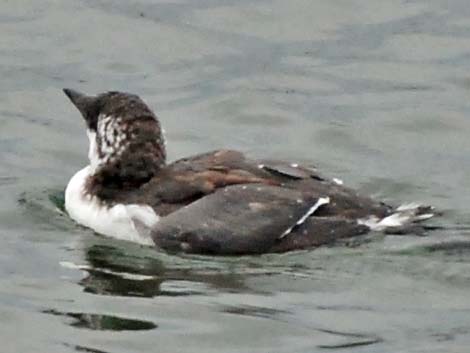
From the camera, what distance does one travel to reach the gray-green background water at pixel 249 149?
12.2m

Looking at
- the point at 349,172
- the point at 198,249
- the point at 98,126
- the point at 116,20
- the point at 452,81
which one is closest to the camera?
the point at 198,249

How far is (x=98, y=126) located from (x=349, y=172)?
2556mm

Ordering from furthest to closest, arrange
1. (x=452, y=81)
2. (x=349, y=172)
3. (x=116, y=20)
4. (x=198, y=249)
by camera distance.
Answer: (x=116, y=20)
(x=452, y=81)
(x=349, y=172)
(x=198, y=249)

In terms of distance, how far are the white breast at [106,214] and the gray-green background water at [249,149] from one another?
0.10 meters

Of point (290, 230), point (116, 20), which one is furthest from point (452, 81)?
point (290, 230)

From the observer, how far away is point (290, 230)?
44.1ft

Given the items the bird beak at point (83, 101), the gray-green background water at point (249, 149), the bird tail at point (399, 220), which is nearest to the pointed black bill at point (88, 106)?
the bird beak at point (83, 101)

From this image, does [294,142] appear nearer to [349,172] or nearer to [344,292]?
[349,172]

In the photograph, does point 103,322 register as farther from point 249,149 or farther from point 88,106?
point 249,149

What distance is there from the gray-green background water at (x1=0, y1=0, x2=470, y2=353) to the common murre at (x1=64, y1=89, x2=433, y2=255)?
13 cm

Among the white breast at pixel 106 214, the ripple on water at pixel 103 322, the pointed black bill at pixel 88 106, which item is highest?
the pointed black bill at pixel 88 106

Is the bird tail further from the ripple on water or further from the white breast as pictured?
the ripple on water

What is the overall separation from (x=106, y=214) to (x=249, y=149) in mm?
2787

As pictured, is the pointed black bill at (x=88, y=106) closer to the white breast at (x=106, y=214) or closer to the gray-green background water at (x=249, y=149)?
the white breast at (x=106, y=214)
